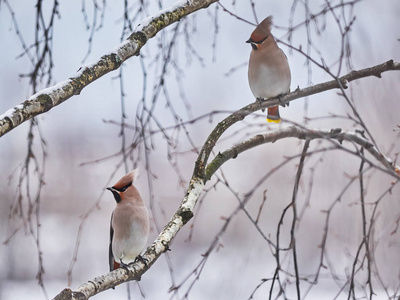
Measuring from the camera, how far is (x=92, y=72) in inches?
74.4

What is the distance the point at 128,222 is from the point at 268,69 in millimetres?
1075

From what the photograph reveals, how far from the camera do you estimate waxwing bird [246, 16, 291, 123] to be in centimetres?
324

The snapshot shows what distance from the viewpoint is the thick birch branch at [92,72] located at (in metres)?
1.65

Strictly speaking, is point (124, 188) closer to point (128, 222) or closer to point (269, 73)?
point (128, 222)

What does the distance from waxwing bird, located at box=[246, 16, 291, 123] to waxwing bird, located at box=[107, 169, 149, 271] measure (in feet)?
2.67

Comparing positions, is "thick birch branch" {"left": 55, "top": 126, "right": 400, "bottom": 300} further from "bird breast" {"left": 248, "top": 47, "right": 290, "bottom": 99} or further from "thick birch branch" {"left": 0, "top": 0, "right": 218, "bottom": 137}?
"bird breast" {"left": 248, "top": 47, "right": 290, "bottom": 99}

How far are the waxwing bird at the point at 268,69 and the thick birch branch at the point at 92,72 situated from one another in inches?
41.2

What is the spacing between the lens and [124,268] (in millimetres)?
1953

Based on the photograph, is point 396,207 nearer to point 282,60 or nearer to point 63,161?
point 282,60

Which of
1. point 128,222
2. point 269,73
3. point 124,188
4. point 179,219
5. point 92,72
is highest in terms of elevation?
point 269,73

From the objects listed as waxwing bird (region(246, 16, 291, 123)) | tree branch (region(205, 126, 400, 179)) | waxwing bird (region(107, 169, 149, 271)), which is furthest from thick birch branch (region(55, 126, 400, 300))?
waxwing bird (region(246, 16, 291, 123))

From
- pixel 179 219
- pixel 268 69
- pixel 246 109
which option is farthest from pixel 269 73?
pixel 179 219

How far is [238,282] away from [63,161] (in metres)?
2.39

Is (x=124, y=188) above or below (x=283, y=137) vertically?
above
